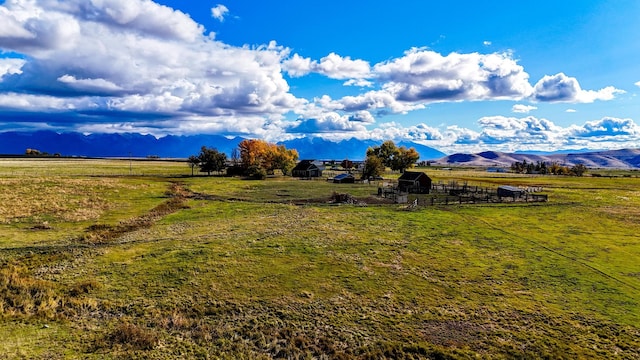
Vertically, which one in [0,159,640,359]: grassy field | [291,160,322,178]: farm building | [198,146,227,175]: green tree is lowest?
[0,159,640,359]: grassy field

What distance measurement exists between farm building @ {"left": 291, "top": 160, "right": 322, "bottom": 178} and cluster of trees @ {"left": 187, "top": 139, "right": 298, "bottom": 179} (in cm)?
244

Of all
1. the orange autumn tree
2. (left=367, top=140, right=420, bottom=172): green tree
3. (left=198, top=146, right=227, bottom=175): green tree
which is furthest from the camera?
(left=367, top=140, right=420, bottom=172): green tree

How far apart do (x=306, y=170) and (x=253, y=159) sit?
20.2 m

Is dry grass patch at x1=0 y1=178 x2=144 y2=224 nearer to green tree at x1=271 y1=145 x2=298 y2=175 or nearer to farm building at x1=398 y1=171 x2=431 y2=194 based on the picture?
farm building at x1=398 y1=171 x2=431 y2=194

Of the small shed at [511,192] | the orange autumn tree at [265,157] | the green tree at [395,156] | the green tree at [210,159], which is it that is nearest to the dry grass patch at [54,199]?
the green tree at [210,159]

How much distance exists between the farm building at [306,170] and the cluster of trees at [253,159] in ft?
8.00

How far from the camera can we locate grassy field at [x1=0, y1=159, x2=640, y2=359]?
60.8 feet

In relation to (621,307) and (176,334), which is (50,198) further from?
(621,307)

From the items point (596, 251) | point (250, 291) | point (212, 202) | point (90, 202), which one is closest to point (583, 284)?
point (596, 251)

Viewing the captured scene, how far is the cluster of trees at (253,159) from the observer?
117 m

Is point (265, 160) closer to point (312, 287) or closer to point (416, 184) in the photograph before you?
point (416, 184)

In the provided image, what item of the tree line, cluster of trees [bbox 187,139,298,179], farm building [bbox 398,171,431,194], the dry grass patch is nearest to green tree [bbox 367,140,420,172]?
the tree line

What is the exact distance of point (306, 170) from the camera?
434ft

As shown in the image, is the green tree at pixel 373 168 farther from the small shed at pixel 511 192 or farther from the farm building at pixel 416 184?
the small shed at pixel 511 192
